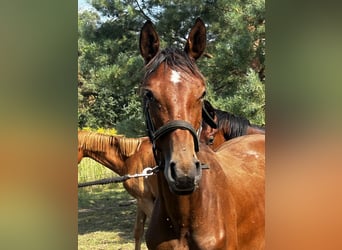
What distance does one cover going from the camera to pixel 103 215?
4.41 m

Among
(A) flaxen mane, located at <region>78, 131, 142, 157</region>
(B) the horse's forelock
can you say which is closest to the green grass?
(A) flaxen mane, located at <region>78, 131, 142, 157</region>

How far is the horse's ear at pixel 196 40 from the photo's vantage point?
1.39 metres

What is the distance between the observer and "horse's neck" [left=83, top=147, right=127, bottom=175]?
3094 mm

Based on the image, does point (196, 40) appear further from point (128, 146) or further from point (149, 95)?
point (128, 146)

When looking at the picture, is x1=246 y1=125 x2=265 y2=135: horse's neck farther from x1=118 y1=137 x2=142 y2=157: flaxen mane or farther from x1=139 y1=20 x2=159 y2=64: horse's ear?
x1=139 y1=20 x2=159 y2=64: horse's ear

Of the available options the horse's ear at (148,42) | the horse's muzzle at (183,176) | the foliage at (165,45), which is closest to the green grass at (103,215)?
the foliage at (165,45)

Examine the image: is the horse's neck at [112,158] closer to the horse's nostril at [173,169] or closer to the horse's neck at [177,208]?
the horse's neck at [177,208]

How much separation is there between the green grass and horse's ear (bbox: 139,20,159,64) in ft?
7.78

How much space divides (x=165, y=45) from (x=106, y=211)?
80.9 inches

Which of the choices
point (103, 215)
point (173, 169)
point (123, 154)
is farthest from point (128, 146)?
point (173, 169)

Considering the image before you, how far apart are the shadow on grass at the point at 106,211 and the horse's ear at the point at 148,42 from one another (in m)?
2.66
